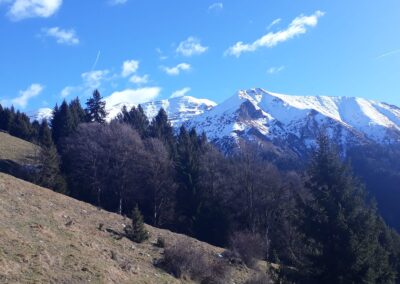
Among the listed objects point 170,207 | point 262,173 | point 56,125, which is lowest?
point 170,207

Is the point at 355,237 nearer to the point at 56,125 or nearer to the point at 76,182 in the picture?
the point at 76,182

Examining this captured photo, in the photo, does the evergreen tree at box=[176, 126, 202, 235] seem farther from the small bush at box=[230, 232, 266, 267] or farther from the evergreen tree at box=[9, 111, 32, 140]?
the evergreen tree at box=[9, 111, 32, 140]

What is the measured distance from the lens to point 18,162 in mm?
51188

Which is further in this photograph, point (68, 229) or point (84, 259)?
point (68, 229)

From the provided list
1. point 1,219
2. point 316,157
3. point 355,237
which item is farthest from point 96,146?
point 355,237

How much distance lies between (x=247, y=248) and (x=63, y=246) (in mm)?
15501

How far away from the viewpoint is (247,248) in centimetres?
3288

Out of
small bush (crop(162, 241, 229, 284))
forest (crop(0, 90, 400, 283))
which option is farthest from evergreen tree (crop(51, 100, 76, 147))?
small bush (crop(162, 241, 229, 284))

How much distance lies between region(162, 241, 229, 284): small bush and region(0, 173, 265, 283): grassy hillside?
0.83 metres

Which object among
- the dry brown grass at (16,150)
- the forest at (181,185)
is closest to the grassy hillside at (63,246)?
the forest at (181,185)

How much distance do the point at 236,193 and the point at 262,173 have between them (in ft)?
12.6

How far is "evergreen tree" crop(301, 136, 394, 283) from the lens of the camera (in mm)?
18938

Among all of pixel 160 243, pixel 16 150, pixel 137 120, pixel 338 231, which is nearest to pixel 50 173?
pixel 16 150

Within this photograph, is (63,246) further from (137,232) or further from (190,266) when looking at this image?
(137,232)
